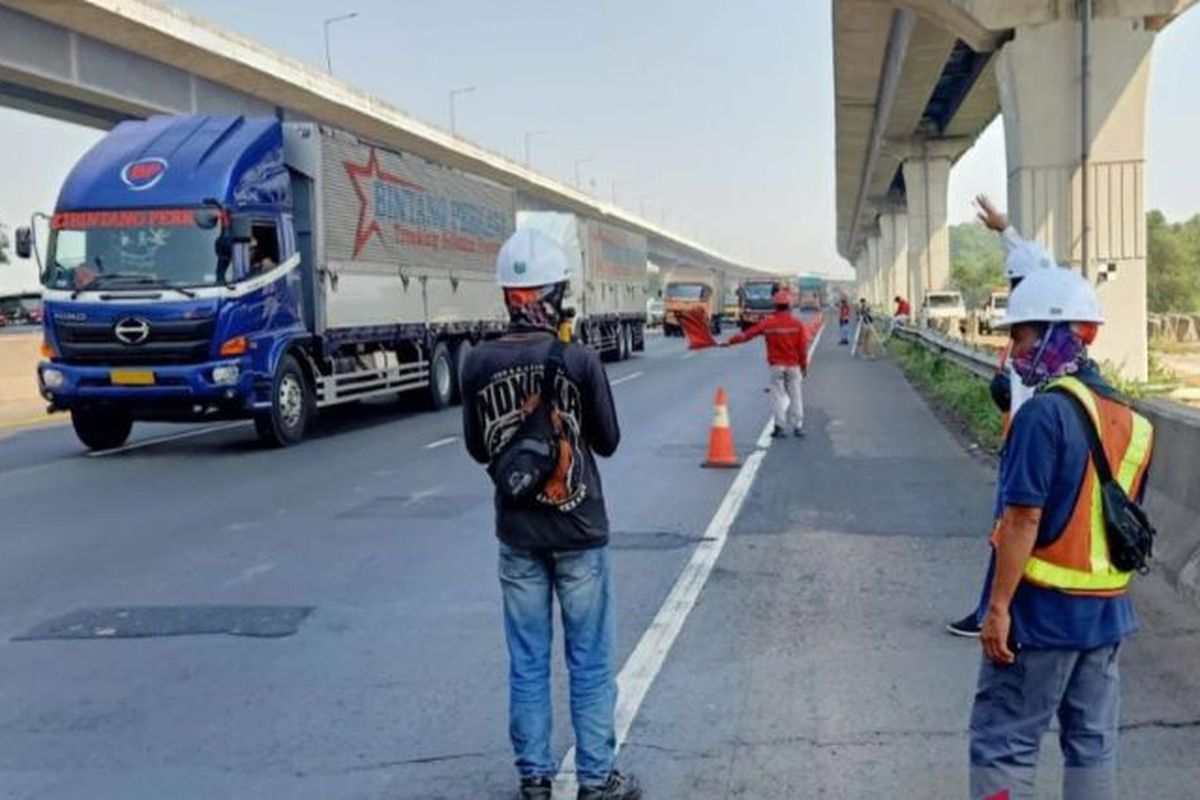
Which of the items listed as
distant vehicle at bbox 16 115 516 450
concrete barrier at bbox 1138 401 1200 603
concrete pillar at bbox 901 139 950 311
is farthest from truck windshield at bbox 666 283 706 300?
concrete barrier at bbox 1138 401 1200 603

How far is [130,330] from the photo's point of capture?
563 inches

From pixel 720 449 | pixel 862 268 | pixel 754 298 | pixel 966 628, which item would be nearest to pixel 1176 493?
pixel 966 628

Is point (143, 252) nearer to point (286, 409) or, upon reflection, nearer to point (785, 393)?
point (286, 409)

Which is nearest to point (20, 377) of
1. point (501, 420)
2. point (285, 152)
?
point (285, 152)

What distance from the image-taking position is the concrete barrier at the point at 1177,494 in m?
7.36

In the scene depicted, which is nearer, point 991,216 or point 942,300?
point 991,216

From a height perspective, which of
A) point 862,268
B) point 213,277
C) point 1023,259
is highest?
point 862,268

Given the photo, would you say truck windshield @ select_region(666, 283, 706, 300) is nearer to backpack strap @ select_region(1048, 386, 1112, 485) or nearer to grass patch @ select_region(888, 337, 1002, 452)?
grass patch @ select_region(888, 337, 1002, 452)

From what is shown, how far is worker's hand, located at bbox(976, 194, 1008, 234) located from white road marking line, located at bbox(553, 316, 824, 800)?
268 cm

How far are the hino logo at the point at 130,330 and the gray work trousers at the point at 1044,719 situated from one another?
1249 cm

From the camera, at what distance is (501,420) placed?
417cm

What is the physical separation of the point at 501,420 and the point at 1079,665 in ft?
6.24

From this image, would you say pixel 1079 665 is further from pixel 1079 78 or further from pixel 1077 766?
pixel 1079 78

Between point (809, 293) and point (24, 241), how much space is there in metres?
82.9
